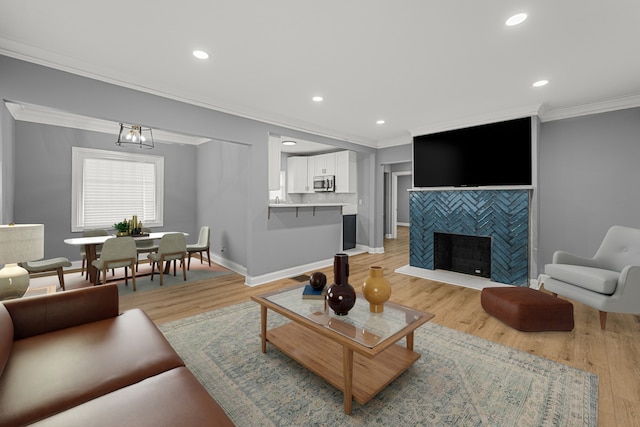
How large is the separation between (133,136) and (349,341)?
4.52 metres

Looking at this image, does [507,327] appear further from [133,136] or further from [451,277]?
[133,136]

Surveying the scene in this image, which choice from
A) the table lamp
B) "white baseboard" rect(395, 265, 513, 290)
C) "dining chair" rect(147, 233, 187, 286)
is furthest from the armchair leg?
"dining chair" rect(147, 233, 187, 286)

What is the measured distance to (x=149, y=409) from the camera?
1081mm

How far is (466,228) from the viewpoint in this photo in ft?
14.6

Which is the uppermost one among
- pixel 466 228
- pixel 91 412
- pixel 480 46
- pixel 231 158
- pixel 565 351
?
pixel 480 46

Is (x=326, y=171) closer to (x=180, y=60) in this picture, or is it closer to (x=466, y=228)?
(x=466, y=228)

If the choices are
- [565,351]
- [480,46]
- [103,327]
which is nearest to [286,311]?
[103,327]

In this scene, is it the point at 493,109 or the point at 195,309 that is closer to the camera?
the point at 195,309

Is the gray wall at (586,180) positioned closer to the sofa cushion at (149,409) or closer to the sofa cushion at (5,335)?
the sofa cushion at (149,409)

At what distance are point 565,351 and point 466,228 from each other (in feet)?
7.61

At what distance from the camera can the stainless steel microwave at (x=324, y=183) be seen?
6.81m

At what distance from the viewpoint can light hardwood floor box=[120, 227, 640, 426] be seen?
1.88m

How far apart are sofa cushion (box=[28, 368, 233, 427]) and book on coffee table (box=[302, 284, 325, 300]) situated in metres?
1.16

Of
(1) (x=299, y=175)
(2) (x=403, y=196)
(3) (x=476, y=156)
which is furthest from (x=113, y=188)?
(2) (x=403, y=196)
